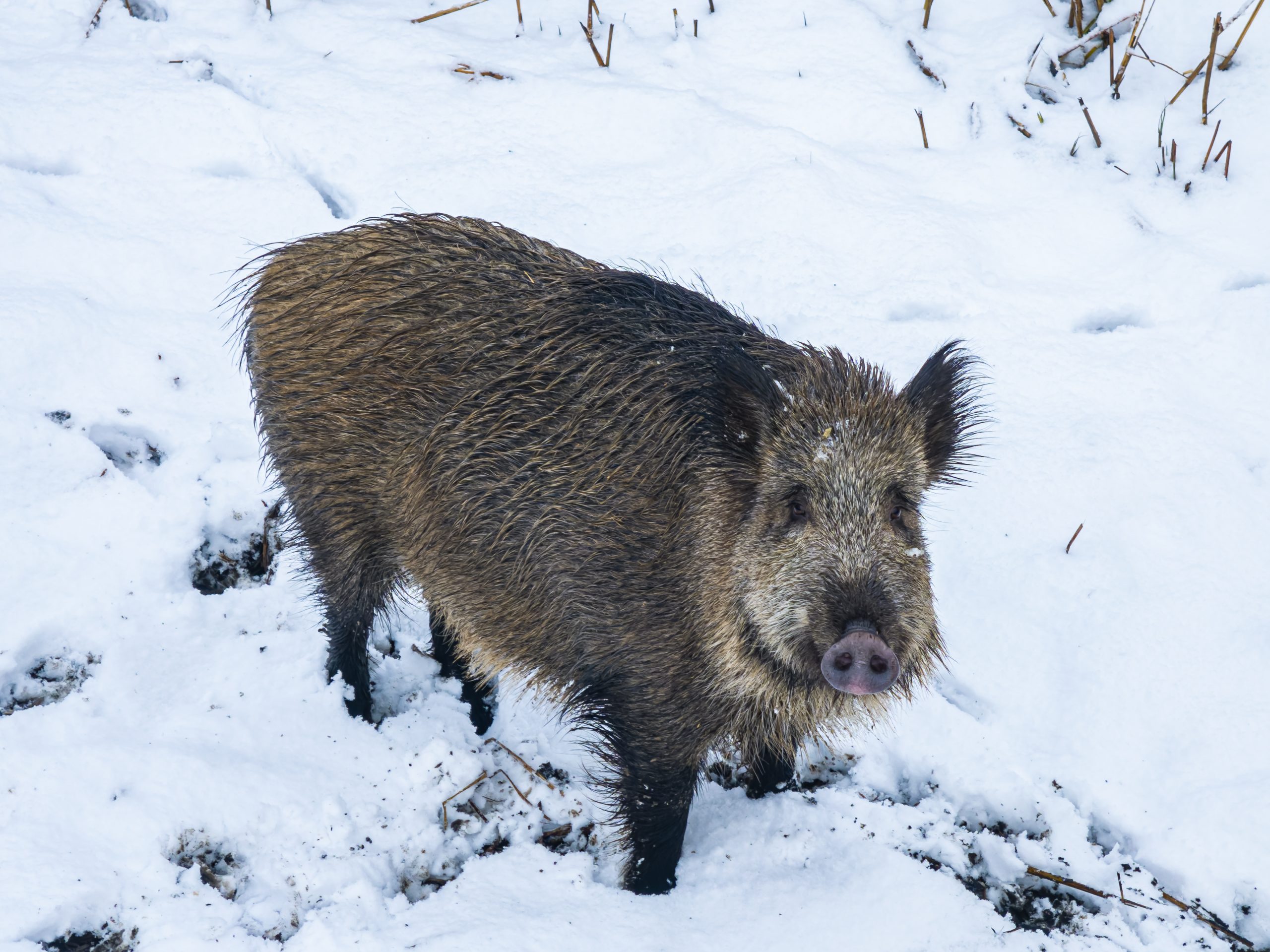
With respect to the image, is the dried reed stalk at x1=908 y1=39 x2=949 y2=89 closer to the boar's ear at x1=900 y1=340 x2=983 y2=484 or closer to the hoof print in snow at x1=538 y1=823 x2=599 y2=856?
the boar's ear at x1=900 y1=340 x2=983 y2=484

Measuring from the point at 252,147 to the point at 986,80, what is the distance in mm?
3744

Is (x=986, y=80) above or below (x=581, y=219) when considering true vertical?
above

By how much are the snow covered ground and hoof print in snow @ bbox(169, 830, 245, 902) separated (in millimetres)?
12

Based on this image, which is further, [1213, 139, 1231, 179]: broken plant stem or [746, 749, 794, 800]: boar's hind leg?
[1213, 139, 1231, 179]: broken plant stem

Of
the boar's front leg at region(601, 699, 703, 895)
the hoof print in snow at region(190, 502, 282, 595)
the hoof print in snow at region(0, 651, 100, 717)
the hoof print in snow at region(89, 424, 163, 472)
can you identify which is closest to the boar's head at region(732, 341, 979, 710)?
the boar's front leg at region(601, 699, 703, 895)

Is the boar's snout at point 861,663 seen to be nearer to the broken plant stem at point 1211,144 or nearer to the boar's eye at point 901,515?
the boar's eye at point 901,515

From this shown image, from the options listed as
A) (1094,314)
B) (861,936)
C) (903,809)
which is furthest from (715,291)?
(861,936)

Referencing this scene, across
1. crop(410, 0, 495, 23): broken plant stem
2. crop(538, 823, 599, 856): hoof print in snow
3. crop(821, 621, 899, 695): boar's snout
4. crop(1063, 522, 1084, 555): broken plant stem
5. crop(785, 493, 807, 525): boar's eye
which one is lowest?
crop(538, 823, 599, 856): hoof print in snow

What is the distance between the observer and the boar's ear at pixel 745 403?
2779 mm

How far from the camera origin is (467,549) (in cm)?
320

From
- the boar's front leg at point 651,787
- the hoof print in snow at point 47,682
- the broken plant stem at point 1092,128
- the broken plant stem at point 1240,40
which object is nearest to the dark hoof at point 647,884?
the boar's front leg at point 651,787

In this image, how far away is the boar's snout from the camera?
2.38 metres

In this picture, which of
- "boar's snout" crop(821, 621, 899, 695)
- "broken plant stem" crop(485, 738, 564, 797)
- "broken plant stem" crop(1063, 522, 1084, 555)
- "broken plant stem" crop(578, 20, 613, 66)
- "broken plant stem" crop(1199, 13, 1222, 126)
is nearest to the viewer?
"boar's snout" crop(821, 621, 899, 695)

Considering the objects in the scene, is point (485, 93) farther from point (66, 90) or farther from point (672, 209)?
point (66, 90)
